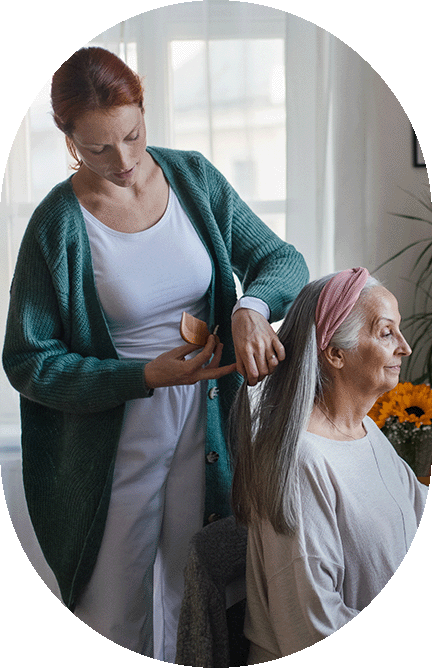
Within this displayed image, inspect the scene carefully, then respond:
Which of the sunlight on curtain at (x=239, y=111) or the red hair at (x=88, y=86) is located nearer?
the red hair at (x=88, y=86)

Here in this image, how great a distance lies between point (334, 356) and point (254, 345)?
0.41 feet

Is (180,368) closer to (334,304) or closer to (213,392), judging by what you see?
(213,392)

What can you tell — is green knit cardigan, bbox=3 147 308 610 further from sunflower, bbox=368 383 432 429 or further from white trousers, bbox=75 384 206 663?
sunflower, bbox=368 383 432 429

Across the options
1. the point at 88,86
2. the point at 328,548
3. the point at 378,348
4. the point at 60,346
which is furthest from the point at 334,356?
the point at 88,86

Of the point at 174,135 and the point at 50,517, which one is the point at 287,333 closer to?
the point at 174,135

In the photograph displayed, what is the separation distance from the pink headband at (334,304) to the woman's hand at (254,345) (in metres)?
0.07

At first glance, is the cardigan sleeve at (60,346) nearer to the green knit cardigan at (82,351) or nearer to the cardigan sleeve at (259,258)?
the green knit cardigan at (82,351)

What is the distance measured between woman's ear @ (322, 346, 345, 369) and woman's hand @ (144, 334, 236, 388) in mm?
150

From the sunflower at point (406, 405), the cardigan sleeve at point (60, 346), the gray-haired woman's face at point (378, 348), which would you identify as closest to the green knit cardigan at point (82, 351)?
the cardigan sleeve at point (60, 346)

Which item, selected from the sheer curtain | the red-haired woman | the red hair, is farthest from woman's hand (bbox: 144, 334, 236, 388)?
the red hair

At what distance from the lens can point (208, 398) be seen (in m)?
0.90

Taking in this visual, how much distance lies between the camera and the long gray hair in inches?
34.6

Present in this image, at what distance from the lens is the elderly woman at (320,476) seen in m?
0.87

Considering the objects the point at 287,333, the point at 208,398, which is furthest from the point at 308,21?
the point at 208,398
